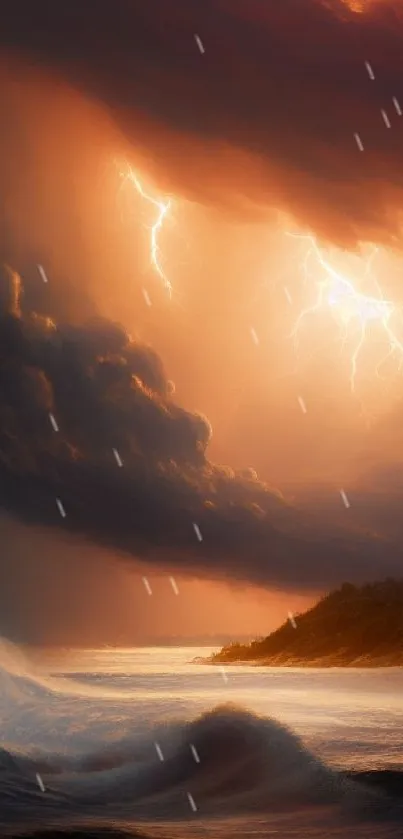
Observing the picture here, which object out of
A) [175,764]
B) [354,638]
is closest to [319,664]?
[354,638]

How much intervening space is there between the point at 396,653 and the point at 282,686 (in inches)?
1631

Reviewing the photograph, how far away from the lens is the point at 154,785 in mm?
20281

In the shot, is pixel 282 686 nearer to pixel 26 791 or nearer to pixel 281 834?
pixel 26 791

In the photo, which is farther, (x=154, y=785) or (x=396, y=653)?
(x=396, y=653)

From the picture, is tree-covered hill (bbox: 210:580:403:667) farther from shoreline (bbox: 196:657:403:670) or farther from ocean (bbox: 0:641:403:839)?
ocean (bbox: 0:641:403:839)

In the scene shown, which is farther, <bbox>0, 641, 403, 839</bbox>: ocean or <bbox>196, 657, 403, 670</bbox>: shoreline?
<bbox>196, 657, 403, 670</bbox>: shoreline

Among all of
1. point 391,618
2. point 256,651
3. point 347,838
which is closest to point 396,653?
point 391,618

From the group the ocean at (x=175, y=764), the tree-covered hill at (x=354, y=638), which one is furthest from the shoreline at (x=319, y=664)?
the ocean at (x=175, y=764)

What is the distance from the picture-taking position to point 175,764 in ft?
71.5

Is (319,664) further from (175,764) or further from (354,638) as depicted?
(175,764)

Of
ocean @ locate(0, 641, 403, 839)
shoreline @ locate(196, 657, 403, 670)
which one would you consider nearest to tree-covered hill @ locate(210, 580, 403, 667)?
shoreline @ locate(196, 657, 403, 670)

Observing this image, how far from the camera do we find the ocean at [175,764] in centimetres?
1577

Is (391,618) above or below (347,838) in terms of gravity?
above

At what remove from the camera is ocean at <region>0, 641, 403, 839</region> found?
1577 cm
